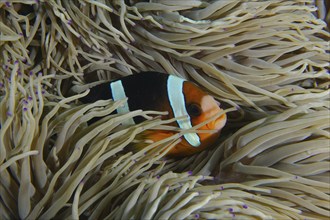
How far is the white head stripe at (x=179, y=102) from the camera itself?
1024 millimetres

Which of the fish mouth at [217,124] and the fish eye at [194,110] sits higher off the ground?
the fish eye at [194,110]

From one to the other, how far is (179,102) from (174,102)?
1 centimetres

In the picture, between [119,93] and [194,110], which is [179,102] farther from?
[119,93]

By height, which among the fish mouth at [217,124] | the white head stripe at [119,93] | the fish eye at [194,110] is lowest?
the fish mouth at [217,124]

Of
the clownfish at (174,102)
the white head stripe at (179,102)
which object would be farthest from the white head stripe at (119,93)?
the white head stripe at (179,102)

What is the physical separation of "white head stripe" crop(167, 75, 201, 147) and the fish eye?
0.4 inches

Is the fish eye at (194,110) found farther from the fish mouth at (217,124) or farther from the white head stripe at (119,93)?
the white head stripe at (119,93)

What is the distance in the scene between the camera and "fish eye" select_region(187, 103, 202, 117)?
1022 mm

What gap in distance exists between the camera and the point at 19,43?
1027 millimetres

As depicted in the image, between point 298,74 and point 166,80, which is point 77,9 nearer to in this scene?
point 166,80

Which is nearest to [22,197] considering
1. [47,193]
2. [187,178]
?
[47,193]

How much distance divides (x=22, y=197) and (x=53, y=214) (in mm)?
70

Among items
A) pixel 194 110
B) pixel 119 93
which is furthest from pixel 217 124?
pixel 119 93

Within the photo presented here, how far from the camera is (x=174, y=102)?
104 centimetres
